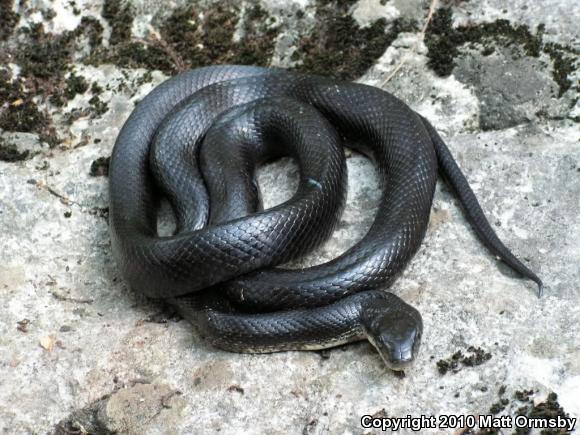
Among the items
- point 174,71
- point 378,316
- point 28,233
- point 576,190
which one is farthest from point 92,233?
point 576,190

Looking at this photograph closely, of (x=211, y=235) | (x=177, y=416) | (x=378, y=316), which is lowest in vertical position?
(x=177, y=416)

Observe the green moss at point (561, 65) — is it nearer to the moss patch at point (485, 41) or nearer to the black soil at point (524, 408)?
the moss patch at point (485, 41)

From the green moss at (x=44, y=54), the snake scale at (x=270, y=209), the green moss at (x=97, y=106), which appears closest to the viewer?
the snake scale at (x=270, y=209)

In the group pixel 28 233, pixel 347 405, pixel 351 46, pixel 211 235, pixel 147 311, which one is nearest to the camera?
pixel 347 405

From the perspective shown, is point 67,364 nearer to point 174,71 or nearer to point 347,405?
point 347,405

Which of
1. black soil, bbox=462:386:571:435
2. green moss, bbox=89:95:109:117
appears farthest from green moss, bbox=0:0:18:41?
black soil, bbox=462:386:571:435

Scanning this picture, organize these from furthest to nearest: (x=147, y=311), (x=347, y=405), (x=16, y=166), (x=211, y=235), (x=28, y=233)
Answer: (x=16, y=166) < (x=28, y=233) < (x=147, y=311) < (x=211, y=235) < (x=347, y=405)

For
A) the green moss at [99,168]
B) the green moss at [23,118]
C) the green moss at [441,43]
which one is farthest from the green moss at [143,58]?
the green moss at [441,43]
